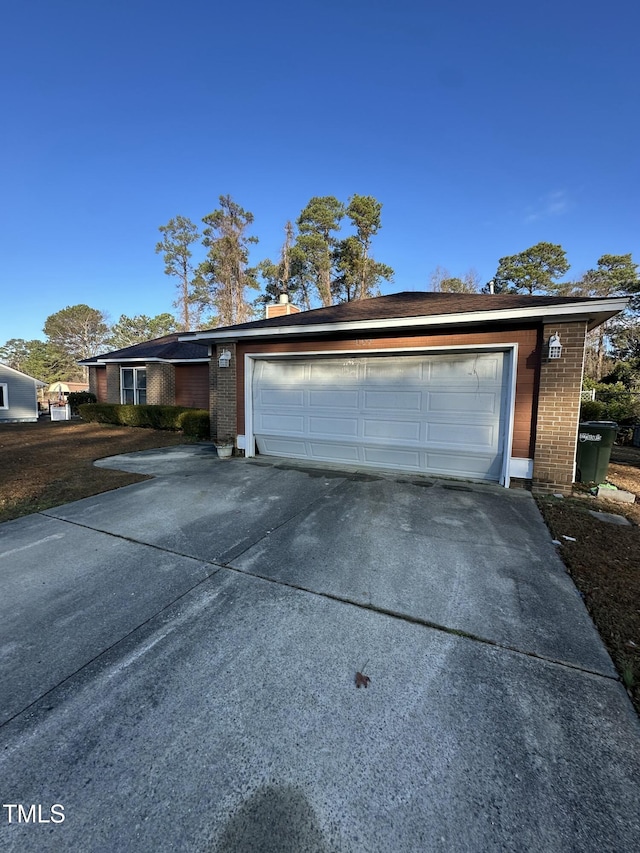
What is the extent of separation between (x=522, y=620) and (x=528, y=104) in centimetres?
1412

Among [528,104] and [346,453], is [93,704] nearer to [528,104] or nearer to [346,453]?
[346,453]

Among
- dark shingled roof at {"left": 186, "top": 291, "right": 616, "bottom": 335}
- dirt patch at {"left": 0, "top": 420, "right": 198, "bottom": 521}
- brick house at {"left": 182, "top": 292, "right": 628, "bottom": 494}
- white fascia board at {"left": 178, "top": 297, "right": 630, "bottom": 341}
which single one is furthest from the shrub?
white fascia board at {"left": 178, "top": 297, "right": 630, "bottom": 341}

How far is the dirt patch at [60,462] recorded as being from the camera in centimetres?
519

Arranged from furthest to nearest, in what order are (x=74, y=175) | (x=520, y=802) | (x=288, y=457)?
(x=74, y=175) < (x=288, y=457) < (x=520, y=802)

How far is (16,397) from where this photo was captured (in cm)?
2100

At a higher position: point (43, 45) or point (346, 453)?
point (43, 45)

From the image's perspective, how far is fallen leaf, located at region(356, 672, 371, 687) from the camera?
6.26ft

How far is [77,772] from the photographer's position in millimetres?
1447

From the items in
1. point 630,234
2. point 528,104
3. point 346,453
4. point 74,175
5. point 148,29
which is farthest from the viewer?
point 630,234

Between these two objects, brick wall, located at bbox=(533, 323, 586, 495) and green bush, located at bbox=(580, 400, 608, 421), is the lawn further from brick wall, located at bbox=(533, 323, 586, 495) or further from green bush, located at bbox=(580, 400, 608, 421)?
green bush, located at bbox=(580, 400, 608, 421)

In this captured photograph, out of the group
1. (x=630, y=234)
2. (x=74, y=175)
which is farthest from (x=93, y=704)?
(x=630, y=234)

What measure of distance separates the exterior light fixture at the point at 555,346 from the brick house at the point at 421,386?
55mm

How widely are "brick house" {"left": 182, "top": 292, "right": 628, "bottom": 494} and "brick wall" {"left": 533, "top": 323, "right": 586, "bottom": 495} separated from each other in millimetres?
15

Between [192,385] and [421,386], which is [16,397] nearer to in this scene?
[192,385]
